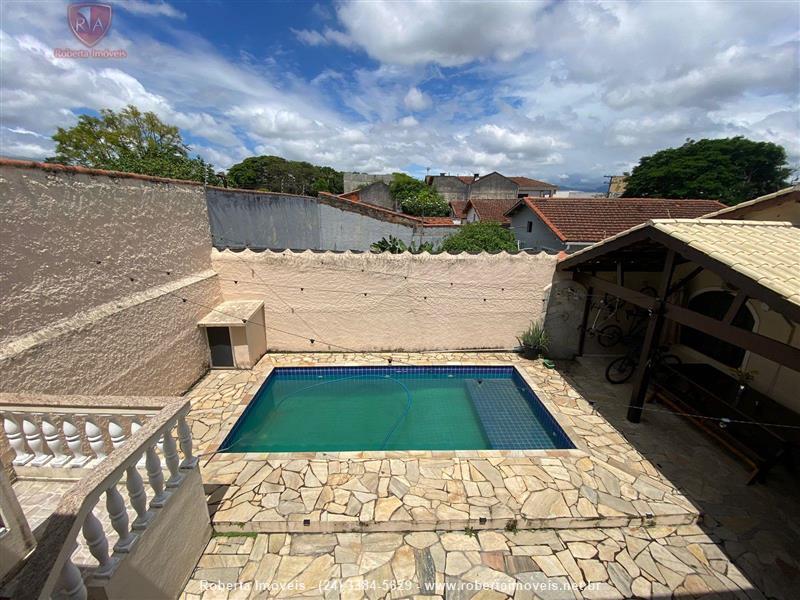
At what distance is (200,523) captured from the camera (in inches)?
173

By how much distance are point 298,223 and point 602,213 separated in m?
15.6

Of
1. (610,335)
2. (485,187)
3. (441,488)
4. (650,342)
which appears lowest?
(441,488)

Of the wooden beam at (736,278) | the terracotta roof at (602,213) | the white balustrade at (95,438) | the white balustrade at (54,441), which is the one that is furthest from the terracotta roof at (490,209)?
the white balustrade at (54,441)

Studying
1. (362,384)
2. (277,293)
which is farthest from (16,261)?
(362,384)

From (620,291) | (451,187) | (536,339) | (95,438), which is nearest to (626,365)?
(536,339)

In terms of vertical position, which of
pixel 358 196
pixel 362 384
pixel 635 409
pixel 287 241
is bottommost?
pixel 362 384

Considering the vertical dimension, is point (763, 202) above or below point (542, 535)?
above

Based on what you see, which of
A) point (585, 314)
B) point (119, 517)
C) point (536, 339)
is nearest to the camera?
point (119, 517)

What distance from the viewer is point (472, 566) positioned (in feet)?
14.6

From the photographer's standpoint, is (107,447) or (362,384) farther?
(362,384)

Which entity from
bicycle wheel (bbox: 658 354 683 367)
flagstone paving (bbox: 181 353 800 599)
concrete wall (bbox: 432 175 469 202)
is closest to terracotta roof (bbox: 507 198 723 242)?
bicycle wheel (bbox: 658 354 683 367)

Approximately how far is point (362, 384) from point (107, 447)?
6.05 m

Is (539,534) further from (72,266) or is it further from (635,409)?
(72,266)

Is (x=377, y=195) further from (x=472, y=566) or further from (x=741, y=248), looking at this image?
(x=472, y=566)
